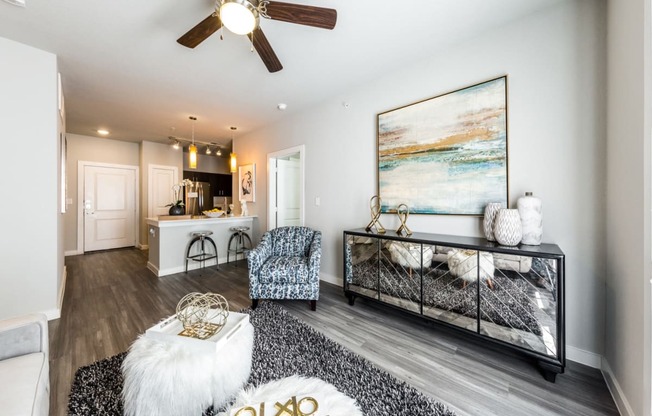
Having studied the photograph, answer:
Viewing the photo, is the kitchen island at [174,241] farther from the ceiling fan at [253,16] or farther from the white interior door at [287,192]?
the ceiling fan at [253,16]

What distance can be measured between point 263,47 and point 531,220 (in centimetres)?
239

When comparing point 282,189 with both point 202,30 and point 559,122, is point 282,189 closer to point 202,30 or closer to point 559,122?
point 202,30

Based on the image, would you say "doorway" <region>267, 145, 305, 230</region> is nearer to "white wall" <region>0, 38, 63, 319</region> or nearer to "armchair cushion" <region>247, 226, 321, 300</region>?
"armchair cushion" <region>247, 226, 321, 300</region>

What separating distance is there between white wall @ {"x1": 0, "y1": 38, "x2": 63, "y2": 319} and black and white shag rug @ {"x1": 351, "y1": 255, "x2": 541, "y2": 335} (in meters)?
3.22

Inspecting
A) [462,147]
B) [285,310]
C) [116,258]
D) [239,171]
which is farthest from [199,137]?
[462,147]

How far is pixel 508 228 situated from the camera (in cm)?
179

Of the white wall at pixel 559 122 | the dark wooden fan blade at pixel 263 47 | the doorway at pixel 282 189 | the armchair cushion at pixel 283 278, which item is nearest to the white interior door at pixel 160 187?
the doorway at pixel 282 189

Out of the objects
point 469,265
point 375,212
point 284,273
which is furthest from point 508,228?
point 284,273

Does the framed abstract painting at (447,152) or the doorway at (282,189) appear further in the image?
the doorway at (282,189)

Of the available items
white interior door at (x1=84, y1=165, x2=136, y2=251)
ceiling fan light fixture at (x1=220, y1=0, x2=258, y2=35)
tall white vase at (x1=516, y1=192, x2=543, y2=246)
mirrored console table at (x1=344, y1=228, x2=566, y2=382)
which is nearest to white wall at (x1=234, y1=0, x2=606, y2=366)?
tall white vase at (x1=516, y1=192, x2=543, y2=246)

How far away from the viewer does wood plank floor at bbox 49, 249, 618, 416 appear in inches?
56.1

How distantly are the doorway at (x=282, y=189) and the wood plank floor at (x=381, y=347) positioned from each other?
5.15ft

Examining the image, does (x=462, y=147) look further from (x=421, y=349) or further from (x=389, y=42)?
(x=421, y=349)

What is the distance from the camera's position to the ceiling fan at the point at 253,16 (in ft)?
4.47
